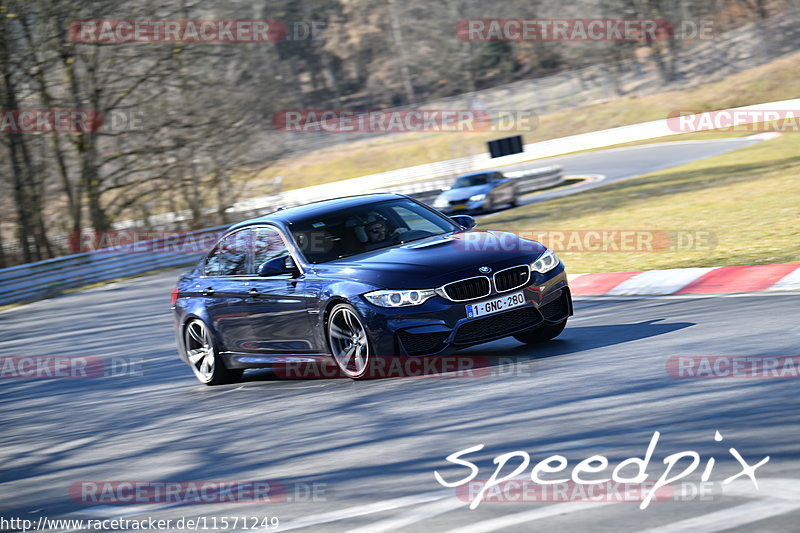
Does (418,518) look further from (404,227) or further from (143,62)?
(143,62)

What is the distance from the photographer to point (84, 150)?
3378 cm

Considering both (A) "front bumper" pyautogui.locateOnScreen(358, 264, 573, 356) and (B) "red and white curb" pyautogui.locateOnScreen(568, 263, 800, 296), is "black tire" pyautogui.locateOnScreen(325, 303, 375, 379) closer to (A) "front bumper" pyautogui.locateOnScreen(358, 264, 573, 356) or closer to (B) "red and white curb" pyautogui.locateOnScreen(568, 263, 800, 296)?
(A) "front bumper" pyautogui.locateOnScreen(358, 264, 573, 356)

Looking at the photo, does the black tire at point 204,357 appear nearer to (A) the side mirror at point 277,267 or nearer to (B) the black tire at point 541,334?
(A) the side mirror at point 277,267

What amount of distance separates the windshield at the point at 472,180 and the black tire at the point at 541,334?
71.2 ft

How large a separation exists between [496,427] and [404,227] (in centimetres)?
352

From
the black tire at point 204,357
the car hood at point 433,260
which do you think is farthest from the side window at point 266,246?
the black tire at point 204,357

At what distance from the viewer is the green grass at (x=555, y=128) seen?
190 feet

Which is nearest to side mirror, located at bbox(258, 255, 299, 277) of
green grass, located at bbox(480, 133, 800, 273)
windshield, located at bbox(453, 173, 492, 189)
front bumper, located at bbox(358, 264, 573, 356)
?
front bumper, located at bbox(358, 264, 573, 356)

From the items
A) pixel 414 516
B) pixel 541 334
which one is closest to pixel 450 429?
pixel 414 516

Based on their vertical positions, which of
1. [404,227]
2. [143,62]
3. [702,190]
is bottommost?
[702,190]

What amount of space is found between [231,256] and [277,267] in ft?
4.02

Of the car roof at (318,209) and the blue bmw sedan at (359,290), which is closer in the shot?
the blue bmw sedan at (359,290)

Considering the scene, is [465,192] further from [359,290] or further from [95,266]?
[359,290]

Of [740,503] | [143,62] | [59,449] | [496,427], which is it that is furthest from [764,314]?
[143,62]
